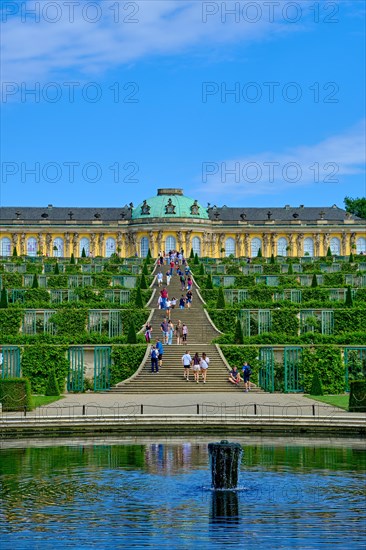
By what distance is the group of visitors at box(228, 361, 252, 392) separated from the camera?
34.9 metres

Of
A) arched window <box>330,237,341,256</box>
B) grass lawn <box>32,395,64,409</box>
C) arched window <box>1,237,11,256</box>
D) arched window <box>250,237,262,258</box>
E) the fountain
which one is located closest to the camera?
the fountain

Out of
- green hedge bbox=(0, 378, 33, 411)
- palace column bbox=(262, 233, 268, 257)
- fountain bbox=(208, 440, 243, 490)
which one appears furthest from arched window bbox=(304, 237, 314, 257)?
fountain bbox=(208, 440, 243, 490)

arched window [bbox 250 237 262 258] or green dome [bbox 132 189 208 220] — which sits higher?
green dome [bbox 132 189 208 220]

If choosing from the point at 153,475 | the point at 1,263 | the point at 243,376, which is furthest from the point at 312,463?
the point at 1,263

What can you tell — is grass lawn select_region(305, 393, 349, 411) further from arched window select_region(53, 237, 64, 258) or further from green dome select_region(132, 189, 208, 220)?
arched window select_region(53, 237, 64, 258)

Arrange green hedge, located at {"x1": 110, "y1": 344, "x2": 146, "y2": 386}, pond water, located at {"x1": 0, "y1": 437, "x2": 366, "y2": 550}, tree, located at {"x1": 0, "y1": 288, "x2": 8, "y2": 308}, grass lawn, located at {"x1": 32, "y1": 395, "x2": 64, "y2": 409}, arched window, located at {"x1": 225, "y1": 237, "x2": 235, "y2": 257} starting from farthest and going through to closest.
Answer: arched window, located at {"x1": 225, "y1": 237, "x2": 235, "y2": 257}, tree, located at {"x1": 0, "y1": 288, "x2": 8, "y2": 308}, green hedge, located at {"x1": 110, "y1": 344, "x2": 146, "y2": 386}, grass lawn, located at {"x1": 32, "y1": 395, "x2": 64, "y2": 409}, pond water, located at {"x1": 0, "y1": 437, "x2": 366, "y2": 550}

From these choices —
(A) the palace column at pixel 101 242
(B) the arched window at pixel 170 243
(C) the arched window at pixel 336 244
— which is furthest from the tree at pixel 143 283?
(C) the arched window at pixel 336 244

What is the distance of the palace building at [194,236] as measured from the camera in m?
105

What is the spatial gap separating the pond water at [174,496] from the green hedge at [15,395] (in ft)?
17.2

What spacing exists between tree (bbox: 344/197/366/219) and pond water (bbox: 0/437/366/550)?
9741cm

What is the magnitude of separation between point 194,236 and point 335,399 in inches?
2811

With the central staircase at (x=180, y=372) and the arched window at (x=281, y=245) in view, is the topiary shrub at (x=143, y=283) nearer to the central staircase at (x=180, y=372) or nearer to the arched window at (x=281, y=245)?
the central staircase at (x=180, y=372)

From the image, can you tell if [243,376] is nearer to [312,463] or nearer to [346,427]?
[346,427]

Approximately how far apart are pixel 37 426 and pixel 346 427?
722cm
